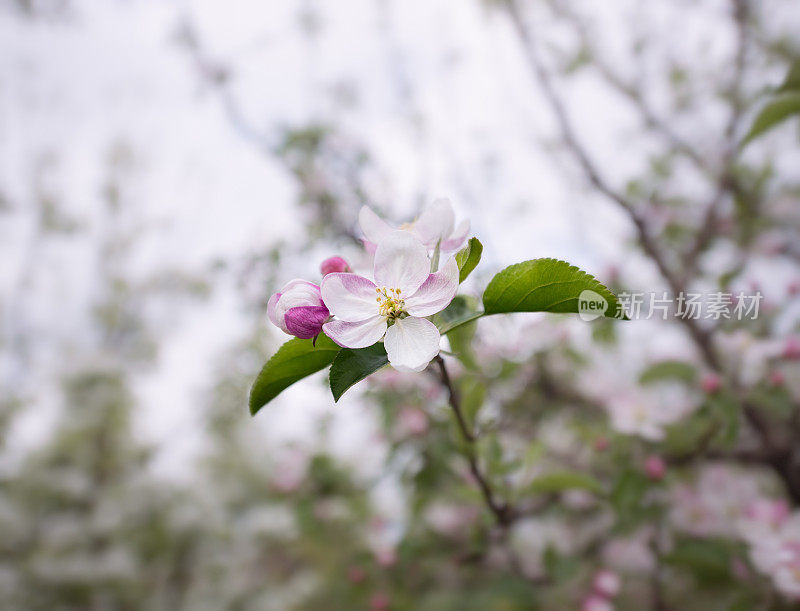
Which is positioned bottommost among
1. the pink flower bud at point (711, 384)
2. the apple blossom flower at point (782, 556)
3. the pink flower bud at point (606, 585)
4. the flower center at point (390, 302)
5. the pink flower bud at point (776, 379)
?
the apple blossom flower at point (782, 556)

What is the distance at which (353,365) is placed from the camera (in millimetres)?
316

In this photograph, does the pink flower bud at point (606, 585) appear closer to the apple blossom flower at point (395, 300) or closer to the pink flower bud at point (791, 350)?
the pink flower bud at point (791, 350)

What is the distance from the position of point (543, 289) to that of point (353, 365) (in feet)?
0.45

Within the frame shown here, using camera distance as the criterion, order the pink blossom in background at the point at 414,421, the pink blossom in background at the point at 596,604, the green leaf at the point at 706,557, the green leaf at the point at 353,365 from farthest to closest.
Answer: the pink blossom in background at the point at 414,421 → the pink blossom in background at the point at 596,604 → the green leaf at the point at 706,557 → the green leaf at the point at 353,365

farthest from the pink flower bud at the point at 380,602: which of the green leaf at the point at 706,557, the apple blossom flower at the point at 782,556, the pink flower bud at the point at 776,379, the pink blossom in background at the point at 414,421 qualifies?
the pink flower bud at the point at 776,379

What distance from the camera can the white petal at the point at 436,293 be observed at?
1.05 feet

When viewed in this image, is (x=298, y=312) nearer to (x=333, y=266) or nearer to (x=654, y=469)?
(x=333, y=266)

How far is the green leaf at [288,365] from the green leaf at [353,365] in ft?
0.06

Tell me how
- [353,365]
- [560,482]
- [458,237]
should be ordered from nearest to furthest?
[353,365]
[458,237]
[560,482]

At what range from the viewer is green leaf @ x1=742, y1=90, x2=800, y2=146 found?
1.89 feet

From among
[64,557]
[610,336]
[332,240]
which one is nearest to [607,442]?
[610,336]

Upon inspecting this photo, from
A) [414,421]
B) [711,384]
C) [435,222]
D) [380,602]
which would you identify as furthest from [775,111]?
[380,602]

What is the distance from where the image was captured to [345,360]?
32 centimetres

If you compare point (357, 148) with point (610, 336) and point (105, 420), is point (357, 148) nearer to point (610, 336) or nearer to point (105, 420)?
point (610, 336)
